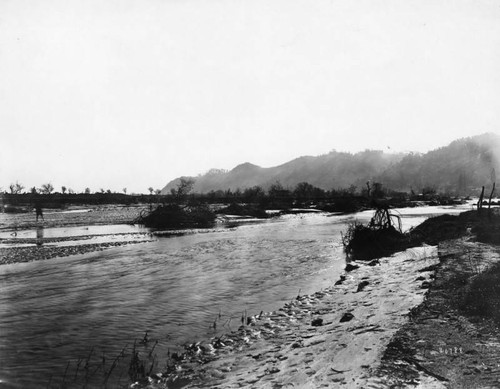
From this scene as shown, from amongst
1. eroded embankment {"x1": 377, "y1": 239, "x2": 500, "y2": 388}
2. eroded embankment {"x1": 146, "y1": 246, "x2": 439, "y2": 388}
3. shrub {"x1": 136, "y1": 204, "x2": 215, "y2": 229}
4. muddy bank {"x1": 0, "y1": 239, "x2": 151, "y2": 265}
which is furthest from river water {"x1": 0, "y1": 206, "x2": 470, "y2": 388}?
shrub {"x1": 136, "y1": 204, "x2": 215, "y2": 229}

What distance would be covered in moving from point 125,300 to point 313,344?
7429mm

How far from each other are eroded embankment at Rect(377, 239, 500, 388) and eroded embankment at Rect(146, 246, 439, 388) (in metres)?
0.25

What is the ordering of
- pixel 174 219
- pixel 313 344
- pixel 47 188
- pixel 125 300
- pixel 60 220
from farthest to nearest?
pixel 47 188, pixel 60 220, pixel 174 219, pixel 125 300, pixel 313 344

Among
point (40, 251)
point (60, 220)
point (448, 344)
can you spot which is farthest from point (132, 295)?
point (60, 220)

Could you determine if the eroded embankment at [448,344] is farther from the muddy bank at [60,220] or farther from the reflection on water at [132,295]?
the muddy bank at [60,220]

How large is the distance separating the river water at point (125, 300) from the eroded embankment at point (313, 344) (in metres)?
0.91

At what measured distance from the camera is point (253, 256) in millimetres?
22000

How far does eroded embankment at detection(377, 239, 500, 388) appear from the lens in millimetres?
5703

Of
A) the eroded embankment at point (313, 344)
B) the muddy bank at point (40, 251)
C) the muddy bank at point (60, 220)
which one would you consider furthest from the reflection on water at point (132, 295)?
the muddy bank at point (60, 220)

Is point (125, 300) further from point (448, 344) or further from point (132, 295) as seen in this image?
point (448, 344)

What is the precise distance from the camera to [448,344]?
6.93 metres

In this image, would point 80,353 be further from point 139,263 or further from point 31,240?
point 31,240

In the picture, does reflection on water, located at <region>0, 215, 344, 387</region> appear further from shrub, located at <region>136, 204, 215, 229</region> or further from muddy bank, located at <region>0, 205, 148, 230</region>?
muddy bank, located at <region>0, 205, 148, 230</region>

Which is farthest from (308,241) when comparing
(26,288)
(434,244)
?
(26,288)
